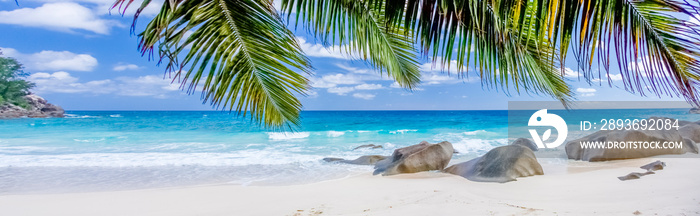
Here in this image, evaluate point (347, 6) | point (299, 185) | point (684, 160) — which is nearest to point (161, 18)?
point (347, 6)

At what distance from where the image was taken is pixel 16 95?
3766 cm

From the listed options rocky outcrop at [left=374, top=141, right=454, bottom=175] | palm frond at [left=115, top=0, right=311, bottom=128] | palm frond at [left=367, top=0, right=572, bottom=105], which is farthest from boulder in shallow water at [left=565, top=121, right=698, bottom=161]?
palm frond at [left=115, top=0, right=311, bottom=128]

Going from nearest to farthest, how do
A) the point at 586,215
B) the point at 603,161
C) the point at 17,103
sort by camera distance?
the point at 586,215
the point at 603,161
the point at 17,103

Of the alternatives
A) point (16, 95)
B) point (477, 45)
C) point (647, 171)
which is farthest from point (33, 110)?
point (477, 45)

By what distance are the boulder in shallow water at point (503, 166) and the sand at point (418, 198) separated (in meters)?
0.17

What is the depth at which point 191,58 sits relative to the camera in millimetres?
2443

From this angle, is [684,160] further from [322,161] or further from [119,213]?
[119,213]

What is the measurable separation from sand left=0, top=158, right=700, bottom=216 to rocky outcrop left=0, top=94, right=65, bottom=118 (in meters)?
39.9

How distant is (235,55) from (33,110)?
155 ft

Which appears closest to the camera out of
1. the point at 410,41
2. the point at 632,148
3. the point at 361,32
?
the point at 410,41

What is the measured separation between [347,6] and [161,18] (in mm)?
1163

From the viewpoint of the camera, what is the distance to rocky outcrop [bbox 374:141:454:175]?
714 cm

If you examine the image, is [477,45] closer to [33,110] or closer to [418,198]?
[418,198]

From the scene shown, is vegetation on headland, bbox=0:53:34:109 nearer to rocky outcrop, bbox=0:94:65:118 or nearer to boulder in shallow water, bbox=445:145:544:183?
rocky outcrop, bbox=0:94:65:118
